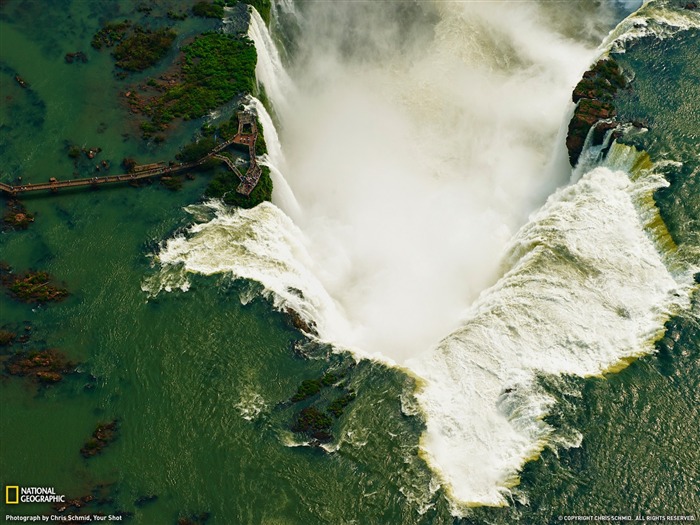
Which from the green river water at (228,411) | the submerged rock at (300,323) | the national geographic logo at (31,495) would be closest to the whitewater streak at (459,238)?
the submerged rock at (300,323)

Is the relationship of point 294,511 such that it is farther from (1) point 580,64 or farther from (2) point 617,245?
(1) point 580,64

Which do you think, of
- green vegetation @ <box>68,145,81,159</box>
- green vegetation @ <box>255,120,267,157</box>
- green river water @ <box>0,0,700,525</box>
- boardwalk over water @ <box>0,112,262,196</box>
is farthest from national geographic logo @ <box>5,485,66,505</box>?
green vegetation @ <box>255,120,267,157</box>

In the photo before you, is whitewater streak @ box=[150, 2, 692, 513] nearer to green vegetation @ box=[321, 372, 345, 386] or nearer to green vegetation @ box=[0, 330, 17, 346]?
green vegetation @ box=[321, 372, 345, 386]

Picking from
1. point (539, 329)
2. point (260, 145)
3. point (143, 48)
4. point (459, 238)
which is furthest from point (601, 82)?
point (143, 48)

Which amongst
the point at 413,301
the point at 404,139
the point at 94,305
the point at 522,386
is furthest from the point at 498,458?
the point at 404,139

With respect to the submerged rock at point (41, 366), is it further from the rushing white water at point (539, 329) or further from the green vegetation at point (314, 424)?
the rushing white water at point (539, 329)

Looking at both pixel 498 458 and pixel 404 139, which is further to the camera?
pixel 404 139

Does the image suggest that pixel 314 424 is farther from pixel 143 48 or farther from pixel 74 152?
pixel 143 48
